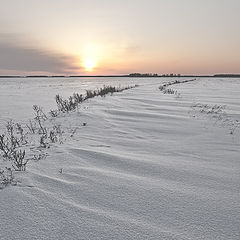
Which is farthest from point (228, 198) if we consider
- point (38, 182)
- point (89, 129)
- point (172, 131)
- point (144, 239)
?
point (89, 129)

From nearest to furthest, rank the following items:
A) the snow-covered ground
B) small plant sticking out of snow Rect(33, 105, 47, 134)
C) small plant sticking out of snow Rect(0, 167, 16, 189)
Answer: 1. the snow-covered ground
2. small plant sticking out of snow Rect(0, 167, 16, 189)
3. small plant sticking out of snow Rect(33, 105, 47, 134)

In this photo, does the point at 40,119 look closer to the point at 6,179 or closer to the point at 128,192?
the point at 6,179

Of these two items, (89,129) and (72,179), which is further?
(89,129)

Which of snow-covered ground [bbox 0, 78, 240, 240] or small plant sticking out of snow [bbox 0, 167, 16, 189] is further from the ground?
small plant sticking out of snow [bbox 0, 167, 16, 189]

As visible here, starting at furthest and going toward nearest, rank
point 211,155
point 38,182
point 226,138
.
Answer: point 226,138 → point 211,155 → point 38,182

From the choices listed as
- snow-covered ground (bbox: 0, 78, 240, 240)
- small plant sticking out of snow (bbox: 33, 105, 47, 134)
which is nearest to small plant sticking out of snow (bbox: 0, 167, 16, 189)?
snow-covered ground (bbox: 0, 78, 240, 240)

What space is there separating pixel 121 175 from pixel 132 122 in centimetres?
349

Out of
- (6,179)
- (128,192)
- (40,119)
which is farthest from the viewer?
(40,119)

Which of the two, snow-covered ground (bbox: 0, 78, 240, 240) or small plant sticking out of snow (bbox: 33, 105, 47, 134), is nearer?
snow-covered ground (bbox: 0, 78, 240, 240)

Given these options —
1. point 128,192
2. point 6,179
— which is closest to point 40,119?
point 6,179

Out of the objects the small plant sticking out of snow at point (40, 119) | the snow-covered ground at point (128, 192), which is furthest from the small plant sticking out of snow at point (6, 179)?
the small plant sticking out of snow at point (40, 119)

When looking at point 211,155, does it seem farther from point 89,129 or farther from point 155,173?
point 89,129

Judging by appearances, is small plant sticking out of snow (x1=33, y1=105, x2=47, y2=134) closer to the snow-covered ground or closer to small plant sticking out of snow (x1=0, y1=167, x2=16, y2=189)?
the snow-covered ground

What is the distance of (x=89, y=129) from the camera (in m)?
5.53
